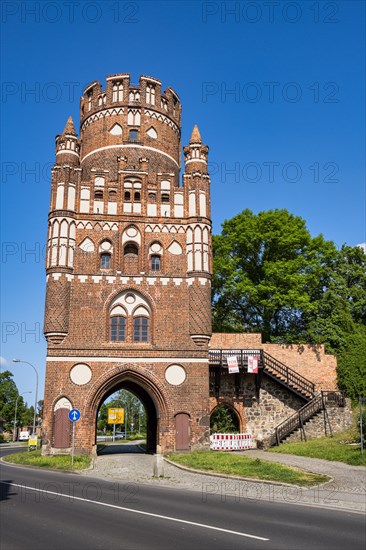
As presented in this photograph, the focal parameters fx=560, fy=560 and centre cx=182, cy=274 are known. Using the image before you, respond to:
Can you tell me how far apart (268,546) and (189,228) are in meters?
23.6

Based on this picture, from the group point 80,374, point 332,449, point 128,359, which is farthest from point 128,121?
point 332,449

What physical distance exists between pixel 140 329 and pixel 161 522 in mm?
19362

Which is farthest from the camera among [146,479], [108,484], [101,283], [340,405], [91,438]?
[340,405]

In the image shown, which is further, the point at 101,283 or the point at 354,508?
the point at 101,283

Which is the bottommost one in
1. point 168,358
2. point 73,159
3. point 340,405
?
point 340,405

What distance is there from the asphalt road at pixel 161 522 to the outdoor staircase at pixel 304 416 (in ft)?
50.4

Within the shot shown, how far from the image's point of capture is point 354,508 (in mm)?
13297

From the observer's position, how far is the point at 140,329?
3027 cm

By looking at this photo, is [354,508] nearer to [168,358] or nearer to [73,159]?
[168,358]

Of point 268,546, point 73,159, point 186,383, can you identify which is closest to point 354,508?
point 268,546

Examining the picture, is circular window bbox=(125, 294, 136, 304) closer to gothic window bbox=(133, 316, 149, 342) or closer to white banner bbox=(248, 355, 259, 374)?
gothic window bbox=(133, 316, 149, 342)

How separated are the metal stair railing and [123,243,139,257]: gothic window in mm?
9599

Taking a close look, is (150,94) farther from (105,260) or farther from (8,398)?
(8,398)

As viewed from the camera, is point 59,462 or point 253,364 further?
point 253,364
